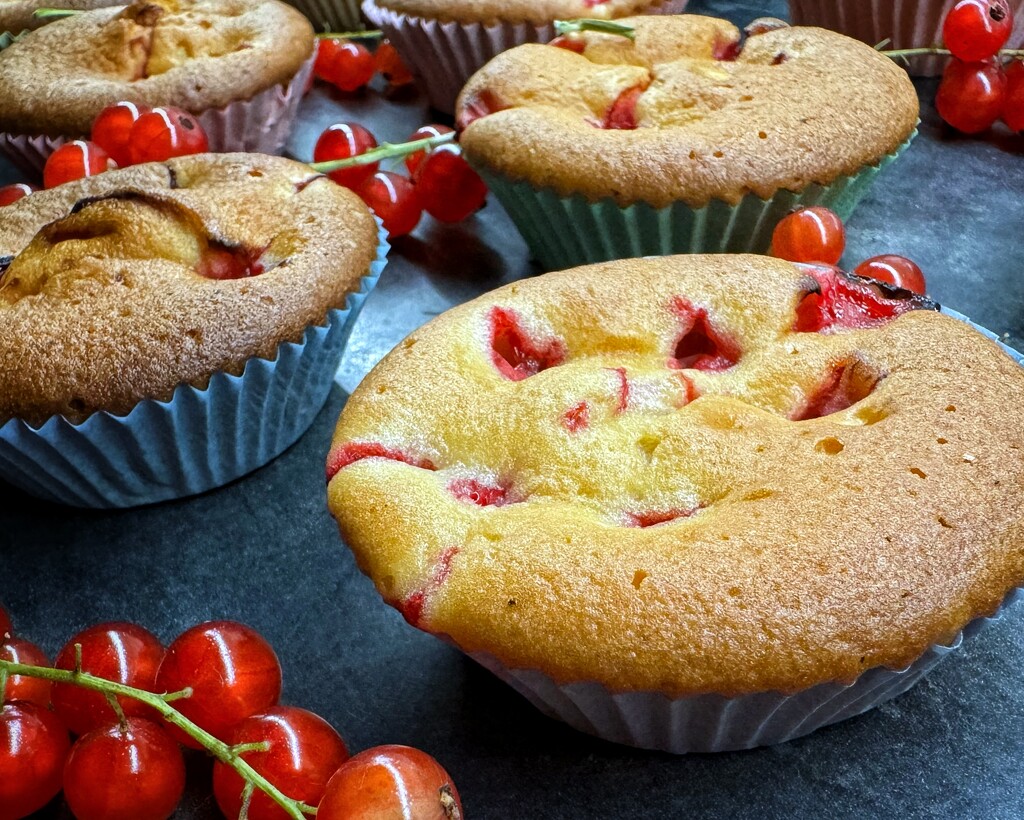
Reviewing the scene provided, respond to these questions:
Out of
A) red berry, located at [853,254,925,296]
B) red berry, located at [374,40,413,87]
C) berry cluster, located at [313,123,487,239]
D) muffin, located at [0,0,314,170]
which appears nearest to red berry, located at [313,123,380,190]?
berry cluster, located at [313,123,487,239]

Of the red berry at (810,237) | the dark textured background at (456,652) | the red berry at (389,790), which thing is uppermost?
the red berry at (810,237)

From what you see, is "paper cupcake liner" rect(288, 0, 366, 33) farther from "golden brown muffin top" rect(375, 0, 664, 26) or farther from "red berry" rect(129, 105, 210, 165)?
"red berry" rect(129, 105, 210, 165)

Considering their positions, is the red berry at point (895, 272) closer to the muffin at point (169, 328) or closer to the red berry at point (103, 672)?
the muffin at point (169, 328)

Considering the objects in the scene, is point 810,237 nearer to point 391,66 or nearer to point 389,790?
point 389,790

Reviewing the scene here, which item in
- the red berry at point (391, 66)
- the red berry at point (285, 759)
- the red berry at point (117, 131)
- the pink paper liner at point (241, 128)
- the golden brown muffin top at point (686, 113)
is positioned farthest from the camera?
the red berry at point (391, 66)

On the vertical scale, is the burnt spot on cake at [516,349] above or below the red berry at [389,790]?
above

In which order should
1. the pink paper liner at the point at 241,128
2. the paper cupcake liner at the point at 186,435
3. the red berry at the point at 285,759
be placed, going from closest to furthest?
the red berry at the point at 285,759 < the paper cupcake liner at the point at 186,435 < the pink paper liner at the point at 241,128

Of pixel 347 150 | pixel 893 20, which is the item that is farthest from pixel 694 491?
pixel 893 20

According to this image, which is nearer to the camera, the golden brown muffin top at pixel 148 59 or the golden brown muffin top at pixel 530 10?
the golden brown muffin top at pixel 148 59

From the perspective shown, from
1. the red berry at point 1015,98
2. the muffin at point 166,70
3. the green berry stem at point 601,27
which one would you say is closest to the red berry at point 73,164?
the muffin at point 166,70
